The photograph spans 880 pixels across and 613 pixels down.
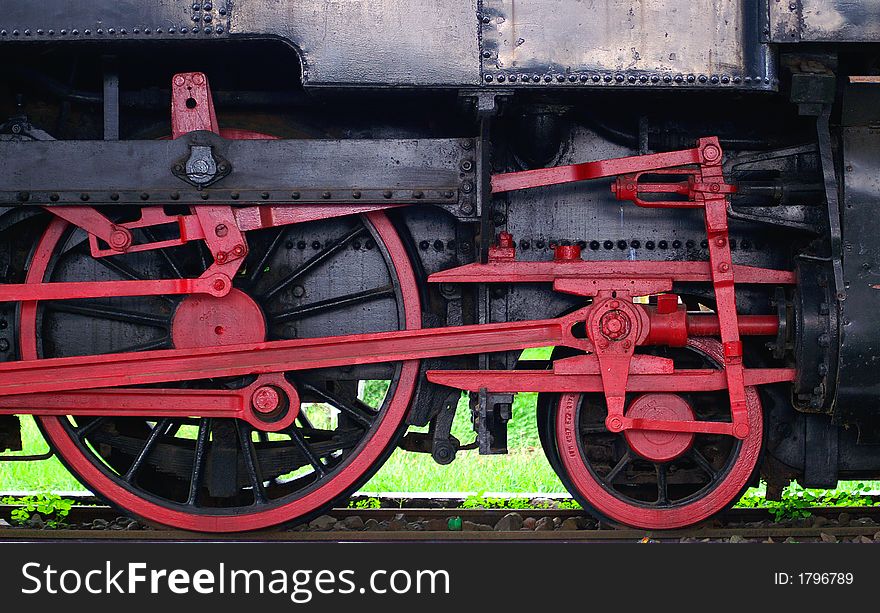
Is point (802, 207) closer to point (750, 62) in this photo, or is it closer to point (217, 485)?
point (750, 62)

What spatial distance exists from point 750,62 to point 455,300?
164 cm

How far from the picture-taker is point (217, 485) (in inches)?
171

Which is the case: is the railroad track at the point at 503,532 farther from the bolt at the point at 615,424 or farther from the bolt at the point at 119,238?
the bolt at the point at 119,238

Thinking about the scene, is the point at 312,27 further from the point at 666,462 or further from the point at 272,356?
the point at 666,462

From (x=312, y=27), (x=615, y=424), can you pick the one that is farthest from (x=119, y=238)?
(x=615, y=424)

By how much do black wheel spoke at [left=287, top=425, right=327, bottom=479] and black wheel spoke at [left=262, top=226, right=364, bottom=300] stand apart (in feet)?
2.03

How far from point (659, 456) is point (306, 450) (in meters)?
1.59

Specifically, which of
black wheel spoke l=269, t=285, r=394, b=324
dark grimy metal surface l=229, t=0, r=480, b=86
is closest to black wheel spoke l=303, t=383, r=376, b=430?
black wheel spoke l=269, t=285, r=394, b=324

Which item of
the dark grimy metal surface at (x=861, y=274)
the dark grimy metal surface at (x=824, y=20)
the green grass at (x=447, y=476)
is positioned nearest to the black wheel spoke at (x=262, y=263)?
the green grass at (x=447, y=476)

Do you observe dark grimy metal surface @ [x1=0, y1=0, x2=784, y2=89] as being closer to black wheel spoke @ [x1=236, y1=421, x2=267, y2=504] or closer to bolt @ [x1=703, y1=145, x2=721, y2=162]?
bolt @ [x1=703, y1=145, x2=721, y2=162]

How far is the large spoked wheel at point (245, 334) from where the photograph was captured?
4195mm

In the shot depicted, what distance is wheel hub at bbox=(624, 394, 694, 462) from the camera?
13.8ft
